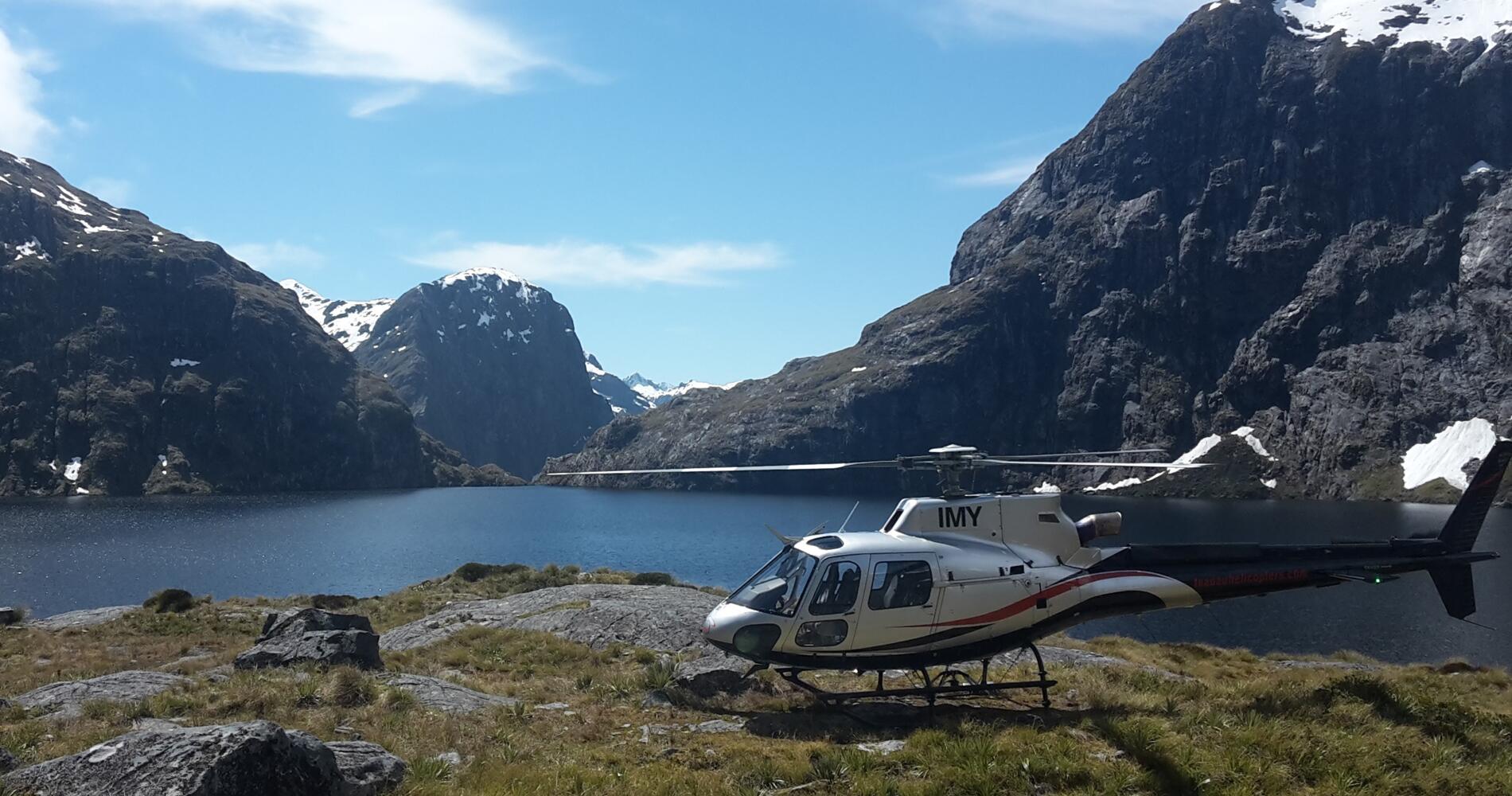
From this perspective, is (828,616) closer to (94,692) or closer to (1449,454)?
(94,692)

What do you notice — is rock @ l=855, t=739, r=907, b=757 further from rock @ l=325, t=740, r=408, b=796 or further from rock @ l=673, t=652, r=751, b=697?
rock @ l=325, t=740, r=408, b=796

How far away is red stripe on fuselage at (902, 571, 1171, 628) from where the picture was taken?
1536 cm

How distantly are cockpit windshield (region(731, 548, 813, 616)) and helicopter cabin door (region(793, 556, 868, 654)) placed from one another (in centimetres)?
22

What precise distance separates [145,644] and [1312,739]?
28721mm

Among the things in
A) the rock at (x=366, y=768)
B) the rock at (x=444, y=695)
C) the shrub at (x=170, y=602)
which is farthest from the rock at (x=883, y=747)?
the shrub at (x=170, y=602)

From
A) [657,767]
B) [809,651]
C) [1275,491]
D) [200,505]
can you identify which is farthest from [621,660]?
[1275,491]

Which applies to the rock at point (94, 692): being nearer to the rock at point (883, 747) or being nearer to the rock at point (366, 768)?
the rock at point (366, 768)

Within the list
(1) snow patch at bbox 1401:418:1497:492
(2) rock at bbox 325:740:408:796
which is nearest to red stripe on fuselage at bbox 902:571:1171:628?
(2) rock at bbox 325:740:408:796

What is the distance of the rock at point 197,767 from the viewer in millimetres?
7816

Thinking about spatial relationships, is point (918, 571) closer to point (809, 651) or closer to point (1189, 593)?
point (809, 651)

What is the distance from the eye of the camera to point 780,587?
1516cm

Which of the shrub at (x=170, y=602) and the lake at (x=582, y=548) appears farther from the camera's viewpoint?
the lake at (x=582, y=548)

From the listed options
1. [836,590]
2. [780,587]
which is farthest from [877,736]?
[780,587]

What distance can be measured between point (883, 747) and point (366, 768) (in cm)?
592
